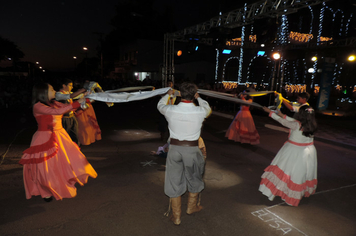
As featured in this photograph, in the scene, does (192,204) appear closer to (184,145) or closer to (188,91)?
(184,145)

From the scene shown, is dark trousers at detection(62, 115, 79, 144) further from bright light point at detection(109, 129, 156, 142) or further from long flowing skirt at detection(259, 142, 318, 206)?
long flowing skirt at detection(259, 142, 318, 206)

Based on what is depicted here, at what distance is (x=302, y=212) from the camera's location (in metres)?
3.78

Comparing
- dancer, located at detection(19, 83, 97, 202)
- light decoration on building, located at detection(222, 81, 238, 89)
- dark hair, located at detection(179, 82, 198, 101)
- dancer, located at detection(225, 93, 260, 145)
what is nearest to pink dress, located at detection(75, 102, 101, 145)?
dancer, located at detection(19, 83, 97, 202)

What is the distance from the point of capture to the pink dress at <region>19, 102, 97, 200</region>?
3738mm

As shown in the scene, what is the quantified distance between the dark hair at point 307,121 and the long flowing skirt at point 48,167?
3913 millimetres

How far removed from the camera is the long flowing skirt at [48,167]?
3.76 metres

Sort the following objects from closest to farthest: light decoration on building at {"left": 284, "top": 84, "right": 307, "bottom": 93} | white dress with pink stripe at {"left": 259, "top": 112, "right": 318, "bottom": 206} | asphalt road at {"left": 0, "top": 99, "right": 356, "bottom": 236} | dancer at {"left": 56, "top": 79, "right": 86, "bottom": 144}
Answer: asphalt road at {"left": 0, "top": 99, "right": 356, "bottom": 236} → white dress with pink stripe at {"left": 259, "top": 112, "right": 318, "bottom": 206} → dancer at {"left": 56, "top": 79, "right": 86, "bottom": 144} → light decoration on building at {"left": 284, "top": 84, "right": 307, "bottom": 93}

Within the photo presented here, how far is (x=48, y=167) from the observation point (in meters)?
3.79

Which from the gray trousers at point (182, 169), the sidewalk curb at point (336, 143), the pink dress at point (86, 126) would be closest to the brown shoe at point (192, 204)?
the gray trousers at point (182, 169)

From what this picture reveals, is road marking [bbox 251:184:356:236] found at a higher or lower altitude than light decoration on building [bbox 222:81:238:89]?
lower

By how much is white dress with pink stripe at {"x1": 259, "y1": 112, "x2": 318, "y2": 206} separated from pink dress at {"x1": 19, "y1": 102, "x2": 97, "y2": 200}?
343cm

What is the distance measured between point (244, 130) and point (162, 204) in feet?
15.7

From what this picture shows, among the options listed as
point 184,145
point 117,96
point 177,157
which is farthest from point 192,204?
point 117,96

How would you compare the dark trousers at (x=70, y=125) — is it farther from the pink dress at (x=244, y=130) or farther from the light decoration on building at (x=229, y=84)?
the light decoration on building at (x=229, y=84)
